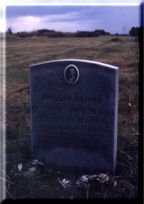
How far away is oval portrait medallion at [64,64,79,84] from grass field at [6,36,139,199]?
808mm

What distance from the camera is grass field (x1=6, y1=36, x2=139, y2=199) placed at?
3.98m

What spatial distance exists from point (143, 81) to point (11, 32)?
5.16 ft

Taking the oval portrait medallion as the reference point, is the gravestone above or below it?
below

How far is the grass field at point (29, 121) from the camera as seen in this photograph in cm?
398

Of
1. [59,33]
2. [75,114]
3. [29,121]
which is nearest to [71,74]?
[75,114]

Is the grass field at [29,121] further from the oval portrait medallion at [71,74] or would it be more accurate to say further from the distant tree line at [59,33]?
the oval portrait medallion at [71,74]

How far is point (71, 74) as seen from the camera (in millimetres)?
4129

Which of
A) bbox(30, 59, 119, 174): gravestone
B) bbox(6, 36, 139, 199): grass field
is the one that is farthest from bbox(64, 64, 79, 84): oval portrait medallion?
bbox(6, 36, 139, 199): grass field

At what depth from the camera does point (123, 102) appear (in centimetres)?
516

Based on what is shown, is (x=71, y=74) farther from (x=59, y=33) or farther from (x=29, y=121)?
(x=29, y=121)

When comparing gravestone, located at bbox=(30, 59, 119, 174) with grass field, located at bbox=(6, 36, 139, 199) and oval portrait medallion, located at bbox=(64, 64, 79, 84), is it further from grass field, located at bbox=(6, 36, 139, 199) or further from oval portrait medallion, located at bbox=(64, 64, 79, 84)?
grass field, located at bbox=(6, 36, 139, 199)

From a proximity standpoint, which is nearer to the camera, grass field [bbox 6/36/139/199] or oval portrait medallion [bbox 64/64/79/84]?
grass field [bbox 6/36/139/199]

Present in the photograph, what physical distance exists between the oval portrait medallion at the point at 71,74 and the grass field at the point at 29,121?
0.81 metres

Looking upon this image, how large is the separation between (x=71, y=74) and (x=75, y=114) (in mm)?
366
